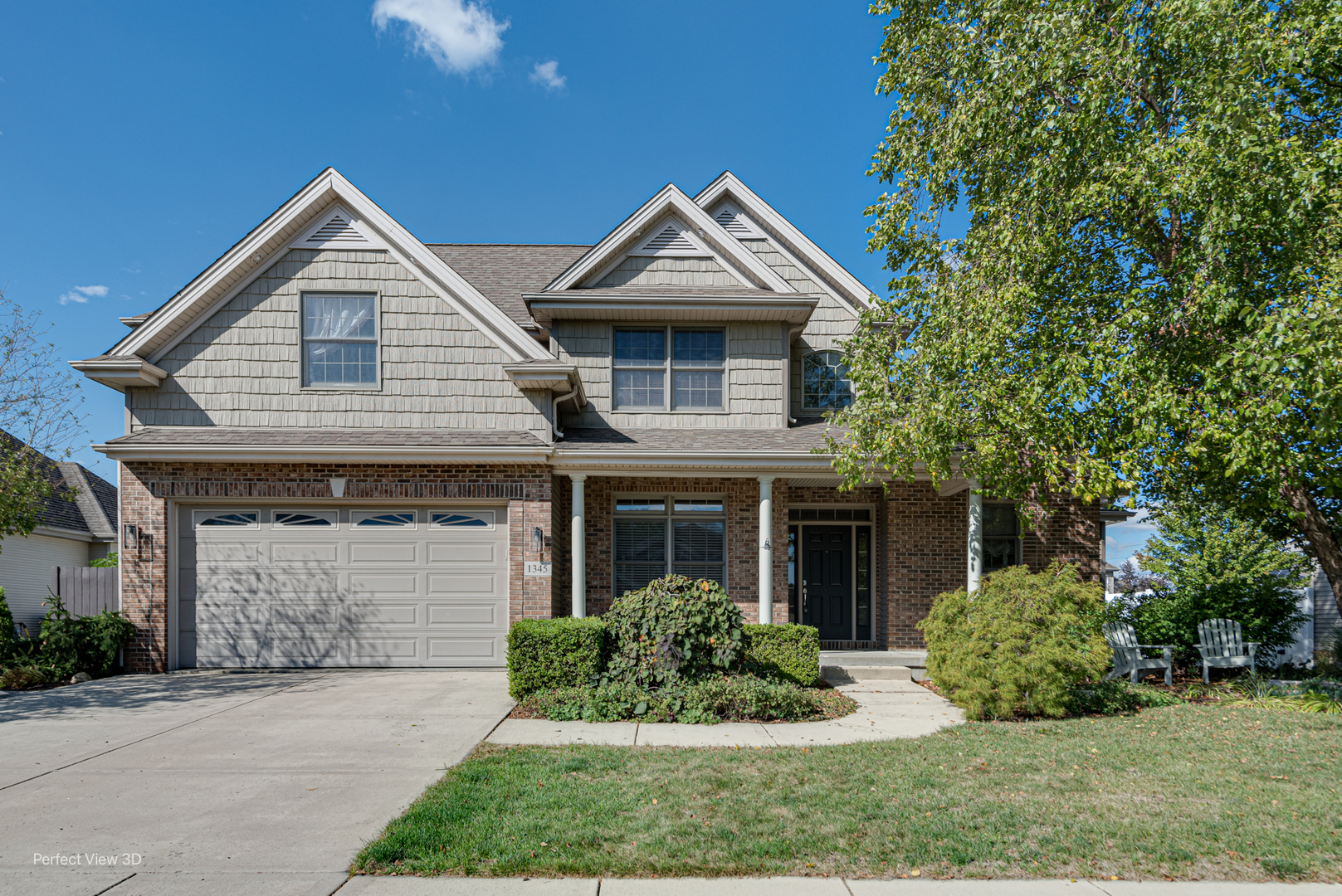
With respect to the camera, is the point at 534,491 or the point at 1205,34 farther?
the point at 534,491

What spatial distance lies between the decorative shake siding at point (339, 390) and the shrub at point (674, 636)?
3.77 m

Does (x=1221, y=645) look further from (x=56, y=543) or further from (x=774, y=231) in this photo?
(x=56, y=543)

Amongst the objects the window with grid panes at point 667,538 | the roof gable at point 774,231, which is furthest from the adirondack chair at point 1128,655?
the roof gable at point 774,231

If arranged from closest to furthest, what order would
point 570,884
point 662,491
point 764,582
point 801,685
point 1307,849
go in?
point 570,884
point 1307,849
point 801,685
point 764,582
point 662,491

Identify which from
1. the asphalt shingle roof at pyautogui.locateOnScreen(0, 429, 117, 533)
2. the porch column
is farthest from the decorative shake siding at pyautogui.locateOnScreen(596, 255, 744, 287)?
the asphalt shingle roof at pyautogui.locateOnScreen(0, 429, 117, 533)

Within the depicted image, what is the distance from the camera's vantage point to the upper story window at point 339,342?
11992mm

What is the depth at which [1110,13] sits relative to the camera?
938 centimetres

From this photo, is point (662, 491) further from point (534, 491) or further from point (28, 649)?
point (28, 649)

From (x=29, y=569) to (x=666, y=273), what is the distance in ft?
64.8

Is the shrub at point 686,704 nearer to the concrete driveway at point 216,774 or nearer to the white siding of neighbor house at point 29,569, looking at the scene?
the concrete driveway at point 216,774

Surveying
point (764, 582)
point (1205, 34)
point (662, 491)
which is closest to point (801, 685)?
point (764, 582)

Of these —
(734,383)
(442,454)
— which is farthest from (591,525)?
(734,383)

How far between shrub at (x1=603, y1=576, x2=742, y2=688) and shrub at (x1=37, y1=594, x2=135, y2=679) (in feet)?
24.3

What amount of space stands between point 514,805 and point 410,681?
5.88 metres
